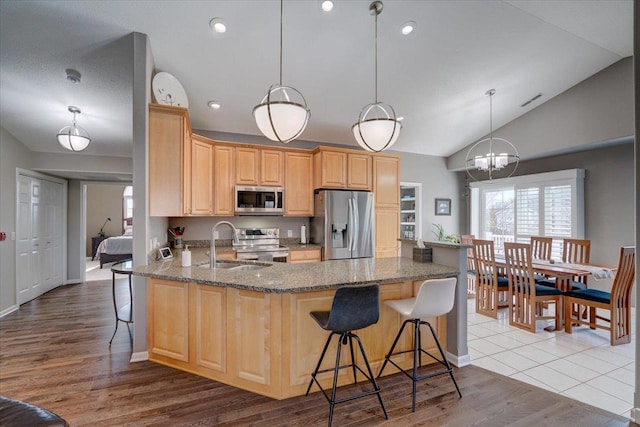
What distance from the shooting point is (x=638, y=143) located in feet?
6.63

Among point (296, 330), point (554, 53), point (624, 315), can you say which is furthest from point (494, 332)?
point (554, 53)


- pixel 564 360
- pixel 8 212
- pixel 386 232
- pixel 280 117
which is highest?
pixel 280 117

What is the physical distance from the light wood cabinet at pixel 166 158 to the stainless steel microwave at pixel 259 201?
1.40 m

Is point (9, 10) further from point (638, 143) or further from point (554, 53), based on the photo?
point (554, 53)

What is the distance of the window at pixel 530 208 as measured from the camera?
487cm

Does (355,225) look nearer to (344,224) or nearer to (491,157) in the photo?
(344,224)

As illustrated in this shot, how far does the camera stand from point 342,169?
15.7 feet

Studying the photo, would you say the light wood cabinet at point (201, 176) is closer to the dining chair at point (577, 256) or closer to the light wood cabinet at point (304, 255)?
the light wood cabinet at point (304, 255)

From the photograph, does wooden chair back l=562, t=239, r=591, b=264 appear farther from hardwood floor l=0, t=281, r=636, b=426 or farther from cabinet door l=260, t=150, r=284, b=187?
cabinet door l=260, t=150, r=284, b=187

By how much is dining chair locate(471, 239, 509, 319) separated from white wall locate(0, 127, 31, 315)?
661cm

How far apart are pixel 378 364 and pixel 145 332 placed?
2.18 metres

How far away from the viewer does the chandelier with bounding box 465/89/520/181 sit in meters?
4.25

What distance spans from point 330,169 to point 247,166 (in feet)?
4.35

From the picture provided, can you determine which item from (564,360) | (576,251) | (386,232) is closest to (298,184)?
(386,232)
